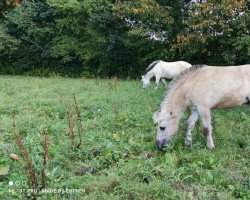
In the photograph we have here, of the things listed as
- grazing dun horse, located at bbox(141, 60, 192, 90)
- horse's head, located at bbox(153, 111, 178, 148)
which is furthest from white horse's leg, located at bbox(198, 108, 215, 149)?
grazing dun horse, located at bbox(141, 60, 192, 90)

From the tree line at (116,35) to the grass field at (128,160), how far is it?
10016 mm

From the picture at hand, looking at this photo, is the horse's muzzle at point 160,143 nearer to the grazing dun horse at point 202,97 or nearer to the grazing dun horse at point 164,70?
the grazing dun horse at point 202,97

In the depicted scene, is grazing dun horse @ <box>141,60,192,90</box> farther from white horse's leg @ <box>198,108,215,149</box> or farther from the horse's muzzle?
the horse's muzzle

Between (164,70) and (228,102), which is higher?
(228,102)

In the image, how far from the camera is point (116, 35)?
22.4 m

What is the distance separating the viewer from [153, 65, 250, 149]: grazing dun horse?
595cm

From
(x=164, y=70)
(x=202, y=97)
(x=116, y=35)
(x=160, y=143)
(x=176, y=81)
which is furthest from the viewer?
(x=116, y=35)

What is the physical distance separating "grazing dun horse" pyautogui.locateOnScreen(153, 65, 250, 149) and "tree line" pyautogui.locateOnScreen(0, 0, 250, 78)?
11.0m

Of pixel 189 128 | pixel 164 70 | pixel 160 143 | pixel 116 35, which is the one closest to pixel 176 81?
pixel 189 128

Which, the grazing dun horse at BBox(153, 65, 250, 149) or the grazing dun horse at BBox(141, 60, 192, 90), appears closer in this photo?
the grazing dun horse at BBox(153, 65, 250, 149)

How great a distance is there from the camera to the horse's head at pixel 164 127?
5.89 m

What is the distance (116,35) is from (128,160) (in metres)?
17.7

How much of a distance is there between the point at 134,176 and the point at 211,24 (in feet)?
44.9

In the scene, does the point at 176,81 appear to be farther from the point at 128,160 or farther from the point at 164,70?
the point at 164,70
